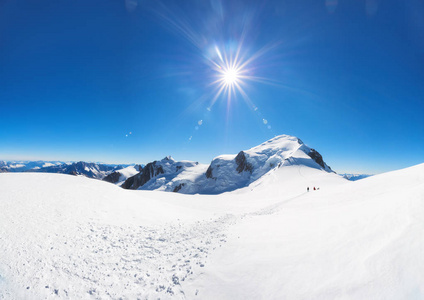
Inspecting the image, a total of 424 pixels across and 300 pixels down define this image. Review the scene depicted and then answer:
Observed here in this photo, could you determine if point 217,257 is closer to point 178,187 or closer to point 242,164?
point 242,164

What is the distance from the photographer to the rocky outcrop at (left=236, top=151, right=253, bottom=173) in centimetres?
12809

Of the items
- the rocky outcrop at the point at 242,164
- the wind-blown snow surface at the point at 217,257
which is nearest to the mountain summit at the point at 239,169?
the rocky outcrop at the point at 242,164

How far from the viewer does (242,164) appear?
5261 inches

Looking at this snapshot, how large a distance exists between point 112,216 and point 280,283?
624 inches

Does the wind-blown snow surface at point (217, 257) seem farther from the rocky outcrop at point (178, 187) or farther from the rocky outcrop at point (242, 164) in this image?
the rocky outcrop at point (178, 187)

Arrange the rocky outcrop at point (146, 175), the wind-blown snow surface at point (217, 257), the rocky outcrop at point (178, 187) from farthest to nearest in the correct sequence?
the rocky outcrop at point (146, 175) → the rocky outcrop at point (178, 187) → the wind-blown snow surface at point (217, 257)

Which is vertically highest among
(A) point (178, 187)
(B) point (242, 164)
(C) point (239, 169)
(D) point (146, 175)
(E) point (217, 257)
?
(B) point (242, 164)

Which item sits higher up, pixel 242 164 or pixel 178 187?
pixel 242 164

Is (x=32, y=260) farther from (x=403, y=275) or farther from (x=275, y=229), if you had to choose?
(x=403, y=275)

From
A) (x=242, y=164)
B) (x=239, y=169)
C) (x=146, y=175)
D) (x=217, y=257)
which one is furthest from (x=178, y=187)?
(x=217, y=257)

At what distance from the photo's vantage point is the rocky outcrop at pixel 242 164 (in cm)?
12809

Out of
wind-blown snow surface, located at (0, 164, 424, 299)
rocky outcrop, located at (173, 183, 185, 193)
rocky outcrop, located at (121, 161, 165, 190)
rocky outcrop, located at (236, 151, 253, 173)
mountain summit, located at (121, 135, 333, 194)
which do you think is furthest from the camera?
rocky outcrop, located at (121, 161, 165, 190)

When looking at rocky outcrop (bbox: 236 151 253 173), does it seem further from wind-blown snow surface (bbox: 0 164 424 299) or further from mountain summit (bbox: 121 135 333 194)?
wind-blown snow surface (bbox: 0 164 424 299)

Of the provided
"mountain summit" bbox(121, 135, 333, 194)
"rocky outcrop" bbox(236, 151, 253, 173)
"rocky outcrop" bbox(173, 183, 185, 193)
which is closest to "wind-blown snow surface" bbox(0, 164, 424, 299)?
"mountain summit" bbox(121, 135, 333, 194)
